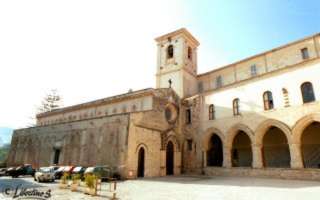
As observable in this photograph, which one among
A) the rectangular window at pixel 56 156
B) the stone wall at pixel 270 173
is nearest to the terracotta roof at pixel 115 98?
the rectangular window at pixel 56 156

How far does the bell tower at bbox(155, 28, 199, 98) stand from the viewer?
29.2m

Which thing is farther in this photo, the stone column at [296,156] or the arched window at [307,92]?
the arched window at [307,92]

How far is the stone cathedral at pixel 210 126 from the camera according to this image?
1842cm

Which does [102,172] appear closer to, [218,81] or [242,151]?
[242,151]

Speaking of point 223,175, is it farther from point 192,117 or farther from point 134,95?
point 134,95

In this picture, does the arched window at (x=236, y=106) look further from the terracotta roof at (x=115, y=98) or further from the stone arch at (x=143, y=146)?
the stone arch at (x=143, y=146)

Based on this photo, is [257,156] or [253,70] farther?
[253,70]

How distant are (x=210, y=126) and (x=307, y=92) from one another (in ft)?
30.7

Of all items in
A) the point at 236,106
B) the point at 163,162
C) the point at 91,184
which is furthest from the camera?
the point at 163,162

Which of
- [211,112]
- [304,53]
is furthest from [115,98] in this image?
[304,53]

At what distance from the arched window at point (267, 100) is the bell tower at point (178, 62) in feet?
33.2

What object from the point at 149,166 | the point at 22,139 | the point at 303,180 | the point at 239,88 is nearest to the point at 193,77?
the point at 239,88

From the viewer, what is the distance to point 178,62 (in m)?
29.9

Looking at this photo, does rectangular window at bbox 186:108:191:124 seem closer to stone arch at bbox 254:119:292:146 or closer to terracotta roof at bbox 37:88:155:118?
terracotta roof at bbox 37:88:155:118
